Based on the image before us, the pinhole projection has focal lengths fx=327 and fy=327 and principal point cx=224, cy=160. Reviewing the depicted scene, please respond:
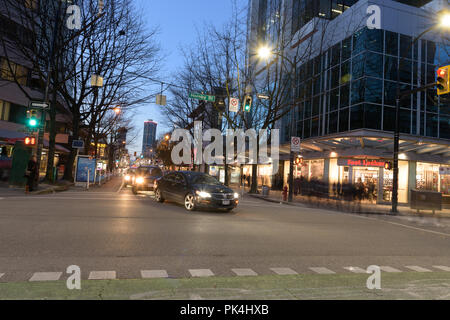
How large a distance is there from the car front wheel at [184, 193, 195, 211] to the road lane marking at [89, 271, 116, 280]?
757cm

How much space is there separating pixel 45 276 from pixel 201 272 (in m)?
2.16

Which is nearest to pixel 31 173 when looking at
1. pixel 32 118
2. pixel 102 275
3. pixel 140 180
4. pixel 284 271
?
pixel 32 118

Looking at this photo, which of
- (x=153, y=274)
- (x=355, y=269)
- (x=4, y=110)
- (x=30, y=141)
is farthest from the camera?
(x=4, y=110)

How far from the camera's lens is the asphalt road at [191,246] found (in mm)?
5223

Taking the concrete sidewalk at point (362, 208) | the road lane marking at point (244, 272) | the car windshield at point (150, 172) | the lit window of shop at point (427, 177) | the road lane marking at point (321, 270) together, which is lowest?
the road lane marking at point (244, 272)

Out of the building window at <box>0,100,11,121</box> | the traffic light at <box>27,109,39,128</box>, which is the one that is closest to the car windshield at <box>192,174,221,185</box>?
the traffic light at <box>27,109,39,128</box>

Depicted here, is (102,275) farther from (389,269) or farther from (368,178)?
(368,178)

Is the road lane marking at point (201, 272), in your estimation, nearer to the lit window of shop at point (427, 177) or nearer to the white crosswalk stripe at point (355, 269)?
the white crosswalk stripe at point (355, 269)

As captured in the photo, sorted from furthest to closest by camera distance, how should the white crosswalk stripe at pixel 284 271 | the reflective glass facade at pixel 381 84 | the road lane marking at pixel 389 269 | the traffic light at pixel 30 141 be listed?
1. the reflective glass facade at pixel 381 84
2. the traffic light at pixel 30 141
3. the road lane marking at pixel 389 269
4. the white crosswalk stripe at pixel 284 271

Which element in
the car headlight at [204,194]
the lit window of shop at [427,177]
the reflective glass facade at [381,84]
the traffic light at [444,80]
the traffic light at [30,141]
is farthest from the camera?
the lit window of shop at [427,177]

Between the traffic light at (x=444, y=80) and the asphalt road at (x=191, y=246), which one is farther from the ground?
the traffic light at (x=444, y=80)

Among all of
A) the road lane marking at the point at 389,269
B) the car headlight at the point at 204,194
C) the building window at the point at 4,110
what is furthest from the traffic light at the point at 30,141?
the building window at the point at 4,110

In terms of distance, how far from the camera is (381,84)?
26.5 metres
